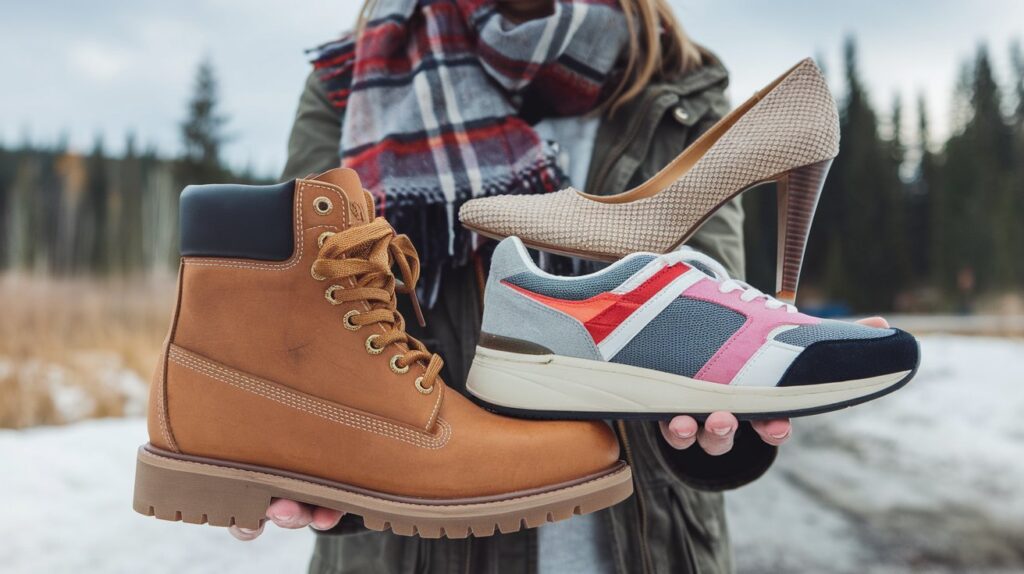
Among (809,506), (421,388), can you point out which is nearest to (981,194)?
(809,506)

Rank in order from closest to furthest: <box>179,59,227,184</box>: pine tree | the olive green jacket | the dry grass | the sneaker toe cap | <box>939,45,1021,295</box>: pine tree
Result: 1. the sneaker toe cap
2. the olive green jacket
3. the dry grass
4. <box>179,59,227,184</box>: pine tree
5. <box>939,45,1021,295</box>: pine tree

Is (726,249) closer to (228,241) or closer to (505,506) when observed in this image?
(505,506)

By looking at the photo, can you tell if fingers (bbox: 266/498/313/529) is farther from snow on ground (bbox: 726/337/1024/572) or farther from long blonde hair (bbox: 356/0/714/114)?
snow on ground (bbox: 726/337/1024/572)

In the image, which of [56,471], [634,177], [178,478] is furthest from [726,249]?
[56,471]

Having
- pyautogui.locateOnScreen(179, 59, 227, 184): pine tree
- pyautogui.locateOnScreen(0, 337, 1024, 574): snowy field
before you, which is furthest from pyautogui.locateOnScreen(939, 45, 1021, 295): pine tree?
pyautogui.locateOnScreen(179, 59, 227, 184): pine tree

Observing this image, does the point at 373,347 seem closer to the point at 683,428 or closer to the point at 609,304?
the point at 609,304

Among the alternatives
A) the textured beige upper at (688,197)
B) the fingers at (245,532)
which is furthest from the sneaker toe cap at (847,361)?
the fingers at (245,532)

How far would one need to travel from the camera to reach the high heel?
2.96ft

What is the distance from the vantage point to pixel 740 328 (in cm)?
85

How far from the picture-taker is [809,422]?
5.58m

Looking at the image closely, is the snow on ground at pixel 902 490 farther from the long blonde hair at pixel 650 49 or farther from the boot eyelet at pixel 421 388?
the boot eyelet at pixel 421 388

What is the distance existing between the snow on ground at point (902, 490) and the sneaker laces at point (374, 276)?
9.42 ft

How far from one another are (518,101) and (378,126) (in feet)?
0.91

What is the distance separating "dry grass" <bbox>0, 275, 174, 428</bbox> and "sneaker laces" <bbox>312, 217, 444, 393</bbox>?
4291 millimetres
